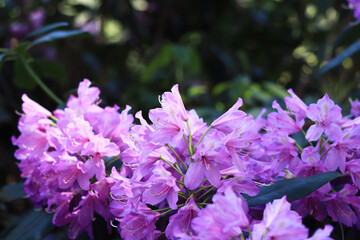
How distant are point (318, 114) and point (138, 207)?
33cm

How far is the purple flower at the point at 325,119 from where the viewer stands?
0.69m

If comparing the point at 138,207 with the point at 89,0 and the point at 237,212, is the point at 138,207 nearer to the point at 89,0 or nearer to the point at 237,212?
the point at 237,212

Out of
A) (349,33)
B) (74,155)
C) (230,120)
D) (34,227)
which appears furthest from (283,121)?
(349,33)

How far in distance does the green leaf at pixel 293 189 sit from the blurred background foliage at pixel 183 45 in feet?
4.61

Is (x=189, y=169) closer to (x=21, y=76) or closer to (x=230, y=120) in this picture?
(x=230, y=120)

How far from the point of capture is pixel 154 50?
94.9 inches

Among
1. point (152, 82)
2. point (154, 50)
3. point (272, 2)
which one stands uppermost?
point (272, 2)

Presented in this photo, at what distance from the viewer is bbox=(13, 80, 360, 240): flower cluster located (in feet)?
2.00

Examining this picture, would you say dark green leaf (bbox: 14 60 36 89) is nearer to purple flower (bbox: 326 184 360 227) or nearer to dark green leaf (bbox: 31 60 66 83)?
dark green leaf (bbox: 31 60 66 83)

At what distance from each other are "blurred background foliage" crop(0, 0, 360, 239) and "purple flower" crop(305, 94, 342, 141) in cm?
134

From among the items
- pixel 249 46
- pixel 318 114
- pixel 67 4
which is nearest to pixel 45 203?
pixel 318 114

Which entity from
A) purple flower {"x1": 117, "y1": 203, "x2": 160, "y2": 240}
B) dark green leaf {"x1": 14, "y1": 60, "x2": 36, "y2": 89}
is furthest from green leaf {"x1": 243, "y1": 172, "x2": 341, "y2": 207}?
dark green leaf {"x1": 14, "y1": 60, "x2": 36, "y2": 89}

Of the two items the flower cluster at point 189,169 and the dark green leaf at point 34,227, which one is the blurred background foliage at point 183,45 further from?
the flower cluster at point 189,169

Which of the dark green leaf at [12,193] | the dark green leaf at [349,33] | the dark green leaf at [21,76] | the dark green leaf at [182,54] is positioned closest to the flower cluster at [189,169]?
the dark green leaf at [12,193]
